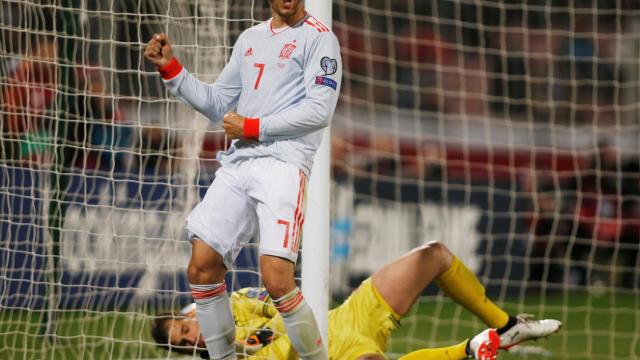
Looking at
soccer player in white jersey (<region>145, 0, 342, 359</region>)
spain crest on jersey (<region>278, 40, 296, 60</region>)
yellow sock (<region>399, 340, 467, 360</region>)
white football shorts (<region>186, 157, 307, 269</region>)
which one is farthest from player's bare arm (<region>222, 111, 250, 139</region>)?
yellow sock (<region>399, 340, 467, 360</region>)

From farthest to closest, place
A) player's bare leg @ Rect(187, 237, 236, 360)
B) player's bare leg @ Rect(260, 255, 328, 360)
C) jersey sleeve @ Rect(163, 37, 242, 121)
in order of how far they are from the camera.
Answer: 1. jersey sleeve @ Rect(163, 37, 242, 121)
2. player's bare leg @ Rect(187, 237, 236, 360)
3. player's bare leg @ Rect(260, 255, 328, 360)

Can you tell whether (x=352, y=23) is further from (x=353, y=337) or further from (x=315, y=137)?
(x=315, y=137)

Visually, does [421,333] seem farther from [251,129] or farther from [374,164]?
[251,129]

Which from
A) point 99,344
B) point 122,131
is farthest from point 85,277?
point 122,131

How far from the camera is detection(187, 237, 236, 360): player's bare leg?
364 cm

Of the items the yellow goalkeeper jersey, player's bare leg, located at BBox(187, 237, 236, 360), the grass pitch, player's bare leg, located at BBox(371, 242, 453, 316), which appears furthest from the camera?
the grass pitch

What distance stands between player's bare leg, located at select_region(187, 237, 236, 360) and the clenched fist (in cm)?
62

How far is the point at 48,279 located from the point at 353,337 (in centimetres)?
231

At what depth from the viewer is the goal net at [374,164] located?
5.88 metres

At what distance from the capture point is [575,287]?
28.3ft

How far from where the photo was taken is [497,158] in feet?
32.3

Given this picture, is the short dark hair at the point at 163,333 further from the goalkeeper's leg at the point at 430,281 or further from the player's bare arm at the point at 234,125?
the player's bare arm at the point at 234,125

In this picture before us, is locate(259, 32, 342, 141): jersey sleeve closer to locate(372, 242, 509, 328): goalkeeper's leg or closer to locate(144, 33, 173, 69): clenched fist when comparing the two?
locate(144, 33, 173, 69): clenched fist

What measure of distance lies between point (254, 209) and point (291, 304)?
37cm
